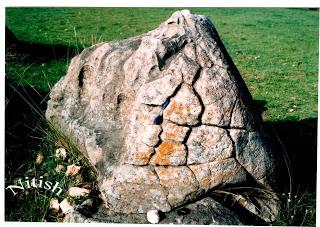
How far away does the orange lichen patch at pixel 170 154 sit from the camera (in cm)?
336

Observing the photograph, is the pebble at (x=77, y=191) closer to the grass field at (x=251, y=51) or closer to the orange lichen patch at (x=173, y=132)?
the orange lichen patch at (x=173, y=132)

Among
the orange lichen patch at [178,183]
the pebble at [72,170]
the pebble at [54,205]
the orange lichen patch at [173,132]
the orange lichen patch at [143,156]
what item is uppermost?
the orange lichen patch at [173,132]

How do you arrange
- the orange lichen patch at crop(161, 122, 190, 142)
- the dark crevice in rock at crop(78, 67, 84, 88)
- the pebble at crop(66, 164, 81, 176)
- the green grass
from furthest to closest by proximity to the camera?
1. the green grass
2. the dark crevice in rock at crop(78, 67, 84, 88)
3. the pebble at crop(66, 164, 81, 176)
4. the orange lichen patch at crop(161, 122, 190, 142)

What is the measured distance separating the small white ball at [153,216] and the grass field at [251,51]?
1596 millimetres

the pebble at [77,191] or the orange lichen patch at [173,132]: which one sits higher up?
the orange lichen patch at [173,132]

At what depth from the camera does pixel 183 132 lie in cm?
334

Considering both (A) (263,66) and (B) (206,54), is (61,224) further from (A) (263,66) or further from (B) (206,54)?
(A) (263,66)

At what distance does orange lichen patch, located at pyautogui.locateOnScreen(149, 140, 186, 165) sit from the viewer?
3357mm

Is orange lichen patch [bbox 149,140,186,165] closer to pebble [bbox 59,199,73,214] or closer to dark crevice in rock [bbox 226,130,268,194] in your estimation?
dark crevice in rock [bbox 226,130,268,194]

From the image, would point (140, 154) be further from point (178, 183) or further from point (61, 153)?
point (61, 153)

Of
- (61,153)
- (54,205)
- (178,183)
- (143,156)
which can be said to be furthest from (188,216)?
(61,153)

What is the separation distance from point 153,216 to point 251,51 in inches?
282

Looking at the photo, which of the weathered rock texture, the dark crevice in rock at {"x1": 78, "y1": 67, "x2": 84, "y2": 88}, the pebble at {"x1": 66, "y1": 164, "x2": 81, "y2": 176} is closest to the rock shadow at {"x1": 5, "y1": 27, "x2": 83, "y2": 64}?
the dark crevice in rock at {"x1": 78, "y1": 67, "x2": 84, "y2": 88}

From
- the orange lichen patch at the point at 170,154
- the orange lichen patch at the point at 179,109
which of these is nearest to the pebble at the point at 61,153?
the orange lichen patch at the point at 170,154
